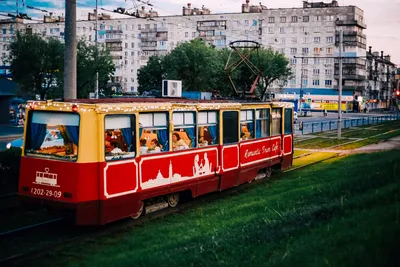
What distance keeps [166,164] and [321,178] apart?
6227 millimetres

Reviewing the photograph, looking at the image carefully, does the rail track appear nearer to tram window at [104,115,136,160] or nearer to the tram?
the tram

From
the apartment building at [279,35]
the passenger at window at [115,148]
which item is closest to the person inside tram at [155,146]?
the passenger at window at [115,148]

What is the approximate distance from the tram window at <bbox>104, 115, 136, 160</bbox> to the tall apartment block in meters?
84.7

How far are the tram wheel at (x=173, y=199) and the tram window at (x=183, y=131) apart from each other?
1.34 metres

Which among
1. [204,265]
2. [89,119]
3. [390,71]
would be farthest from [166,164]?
[390,71]

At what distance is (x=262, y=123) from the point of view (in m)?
17.4

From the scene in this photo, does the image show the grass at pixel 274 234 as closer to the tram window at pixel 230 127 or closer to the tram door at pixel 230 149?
the tram door at pixel 230 149

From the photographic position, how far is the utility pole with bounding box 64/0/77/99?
15766 millimetres

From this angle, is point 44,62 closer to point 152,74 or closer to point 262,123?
point 262,123

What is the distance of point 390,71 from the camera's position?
432 feet

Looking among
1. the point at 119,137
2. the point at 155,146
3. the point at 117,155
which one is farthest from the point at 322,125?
the point at 117,155

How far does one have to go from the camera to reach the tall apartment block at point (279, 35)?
94188 mm

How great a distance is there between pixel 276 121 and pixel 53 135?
981cm

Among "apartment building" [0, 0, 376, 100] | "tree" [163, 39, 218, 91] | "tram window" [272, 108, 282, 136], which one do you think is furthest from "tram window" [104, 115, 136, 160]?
"apartment building" [0, 0, 376, 100]
